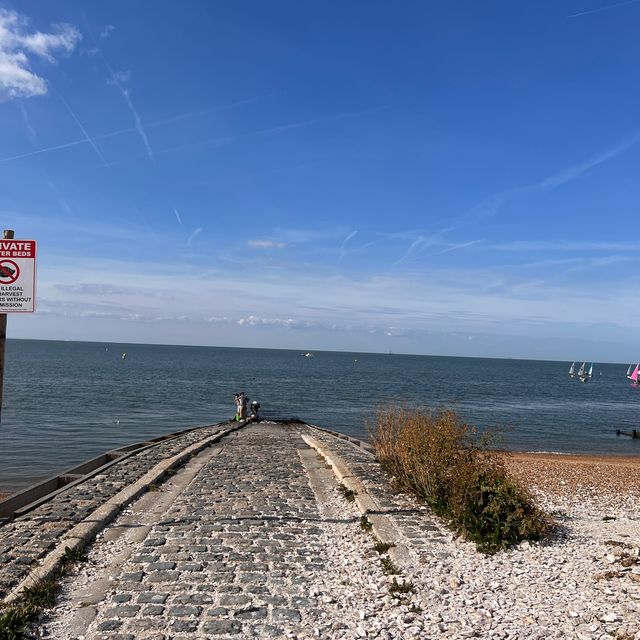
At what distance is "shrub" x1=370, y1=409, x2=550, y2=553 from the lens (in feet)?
A: 23.4

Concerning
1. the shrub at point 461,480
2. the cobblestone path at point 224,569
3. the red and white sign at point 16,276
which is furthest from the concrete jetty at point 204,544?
the red and white sign at point 16,276

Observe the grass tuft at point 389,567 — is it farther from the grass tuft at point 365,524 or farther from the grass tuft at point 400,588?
the grass tuft at point 365,524

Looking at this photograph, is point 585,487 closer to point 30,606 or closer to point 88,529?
point 88,529

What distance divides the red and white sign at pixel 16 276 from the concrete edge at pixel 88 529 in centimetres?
264

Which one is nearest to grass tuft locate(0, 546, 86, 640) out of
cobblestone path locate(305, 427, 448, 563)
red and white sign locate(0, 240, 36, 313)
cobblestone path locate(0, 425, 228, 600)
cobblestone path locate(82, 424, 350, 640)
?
cobblestone path locate(0, 425, 228, 600)

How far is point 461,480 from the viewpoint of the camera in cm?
796

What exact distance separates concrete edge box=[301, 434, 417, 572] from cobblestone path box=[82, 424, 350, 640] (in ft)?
2.40

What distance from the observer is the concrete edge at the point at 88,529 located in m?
5.52

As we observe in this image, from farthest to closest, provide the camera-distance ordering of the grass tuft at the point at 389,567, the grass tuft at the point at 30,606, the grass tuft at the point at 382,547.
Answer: the grass tuft at the point at 382,547 → the grass tuft at the point at 389,567 → the grass tuft at the point at 30,606

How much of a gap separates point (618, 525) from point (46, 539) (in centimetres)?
798

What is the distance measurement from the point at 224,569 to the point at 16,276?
372 centimetres

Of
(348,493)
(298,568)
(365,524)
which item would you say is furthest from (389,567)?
(348,493)

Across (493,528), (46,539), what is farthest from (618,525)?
(46,539)

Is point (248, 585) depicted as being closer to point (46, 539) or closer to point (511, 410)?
point (46, 539)
